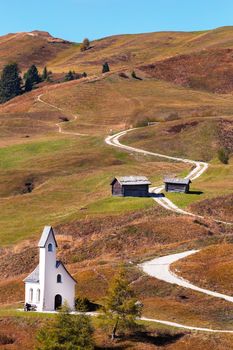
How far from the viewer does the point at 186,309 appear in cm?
5838

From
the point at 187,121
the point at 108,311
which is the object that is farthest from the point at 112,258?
the point at 187,121

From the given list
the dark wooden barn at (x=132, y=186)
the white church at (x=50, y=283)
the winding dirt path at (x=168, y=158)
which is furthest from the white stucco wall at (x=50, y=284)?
the dark wooden barn at (x=132, y=186)

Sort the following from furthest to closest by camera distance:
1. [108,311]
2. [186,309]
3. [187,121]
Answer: [187,121] → [186,309] → [108,311]

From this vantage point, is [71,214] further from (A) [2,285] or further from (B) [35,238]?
(A) [2,285]

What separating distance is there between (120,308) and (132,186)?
53.5 meters

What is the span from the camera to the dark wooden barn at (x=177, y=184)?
107 meters

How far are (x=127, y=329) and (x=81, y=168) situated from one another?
80.0 meters

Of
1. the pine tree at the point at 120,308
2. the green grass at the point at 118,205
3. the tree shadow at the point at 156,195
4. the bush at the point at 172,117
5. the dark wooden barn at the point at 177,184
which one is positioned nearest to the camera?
the pine tree at the point at 120,308

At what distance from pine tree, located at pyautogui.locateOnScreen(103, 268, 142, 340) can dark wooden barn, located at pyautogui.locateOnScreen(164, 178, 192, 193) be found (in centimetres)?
5252

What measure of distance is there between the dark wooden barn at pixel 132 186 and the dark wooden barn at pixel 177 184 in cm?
366

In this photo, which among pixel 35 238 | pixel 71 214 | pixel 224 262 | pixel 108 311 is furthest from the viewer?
pixel 71 214

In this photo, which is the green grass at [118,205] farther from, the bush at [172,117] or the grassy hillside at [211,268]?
the bush at [172,117]

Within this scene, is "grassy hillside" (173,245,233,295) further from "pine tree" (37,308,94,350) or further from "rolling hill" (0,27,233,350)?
"pine tree" (37,308,94,350)

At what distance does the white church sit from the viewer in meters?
60.7
